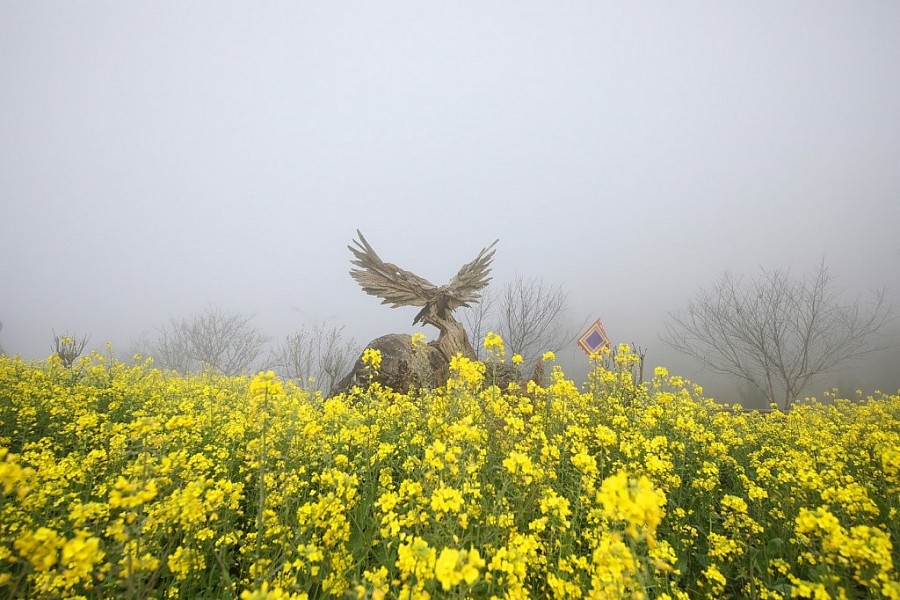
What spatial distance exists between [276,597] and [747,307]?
21673mm

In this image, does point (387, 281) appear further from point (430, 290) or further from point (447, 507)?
point (447, 507)

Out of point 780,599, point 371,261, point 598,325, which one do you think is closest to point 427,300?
point 371,261

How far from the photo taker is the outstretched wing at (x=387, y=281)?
31.3 feet

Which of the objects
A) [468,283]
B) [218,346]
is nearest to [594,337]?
[468,283]

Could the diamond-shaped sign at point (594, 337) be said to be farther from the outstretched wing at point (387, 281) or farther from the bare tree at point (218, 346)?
the bare tree at point (218, 346)

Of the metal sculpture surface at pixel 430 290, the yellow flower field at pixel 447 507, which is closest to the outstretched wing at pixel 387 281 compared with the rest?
the metal sculpture surface at pixel 430 290

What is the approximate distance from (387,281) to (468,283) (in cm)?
250

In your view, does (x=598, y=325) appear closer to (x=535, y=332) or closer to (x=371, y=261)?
(x=371, y=261)

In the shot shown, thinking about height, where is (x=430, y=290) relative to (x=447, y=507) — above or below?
above

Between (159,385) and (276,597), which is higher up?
(159,385)

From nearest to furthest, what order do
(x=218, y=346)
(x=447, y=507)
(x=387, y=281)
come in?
1. (x=447, y=507)
2. (x=387, y=281)
3. (x=218, y=346)

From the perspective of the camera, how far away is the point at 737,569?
10.8ft

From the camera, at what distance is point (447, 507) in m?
2.01

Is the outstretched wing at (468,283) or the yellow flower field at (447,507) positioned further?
the outstretched wing at (468,283)
